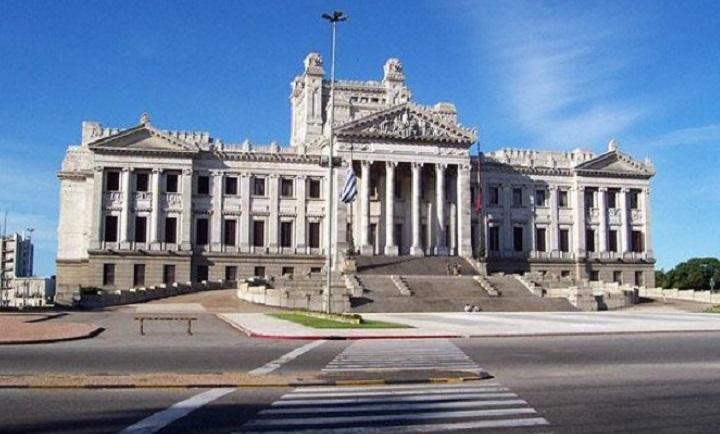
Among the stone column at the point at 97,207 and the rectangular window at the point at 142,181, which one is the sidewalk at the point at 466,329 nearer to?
the stone column at the point at 97,207

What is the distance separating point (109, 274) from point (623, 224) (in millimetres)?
55901

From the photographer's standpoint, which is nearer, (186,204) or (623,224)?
(186,204)

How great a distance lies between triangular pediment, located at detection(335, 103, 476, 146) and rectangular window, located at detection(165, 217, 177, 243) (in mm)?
18319

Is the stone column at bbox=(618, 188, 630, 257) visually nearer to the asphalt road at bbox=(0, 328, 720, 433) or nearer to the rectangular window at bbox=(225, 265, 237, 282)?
the rectangular window at bbox=(225, 265, 237, 282)

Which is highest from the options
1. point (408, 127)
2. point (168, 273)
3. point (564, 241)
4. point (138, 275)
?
point (408, 127)

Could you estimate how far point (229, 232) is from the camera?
8081 centimetres

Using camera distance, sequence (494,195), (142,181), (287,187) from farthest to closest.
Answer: (494,195) → (287,187) → (142,181)

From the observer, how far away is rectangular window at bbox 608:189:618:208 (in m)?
91.5

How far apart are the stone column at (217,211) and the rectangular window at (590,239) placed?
40.7 metres

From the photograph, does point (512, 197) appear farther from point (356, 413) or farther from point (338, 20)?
point (356, 413)

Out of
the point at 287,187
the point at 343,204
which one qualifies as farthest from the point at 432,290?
the point at 287,187

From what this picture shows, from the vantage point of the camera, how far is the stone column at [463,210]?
8194 cm

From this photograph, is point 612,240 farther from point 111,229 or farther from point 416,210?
point 111,229

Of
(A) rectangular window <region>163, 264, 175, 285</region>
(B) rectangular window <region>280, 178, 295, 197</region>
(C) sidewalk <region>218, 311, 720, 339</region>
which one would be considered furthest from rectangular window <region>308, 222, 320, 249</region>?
(C) sidewalk <region>218, 311, 720, 339</region>
